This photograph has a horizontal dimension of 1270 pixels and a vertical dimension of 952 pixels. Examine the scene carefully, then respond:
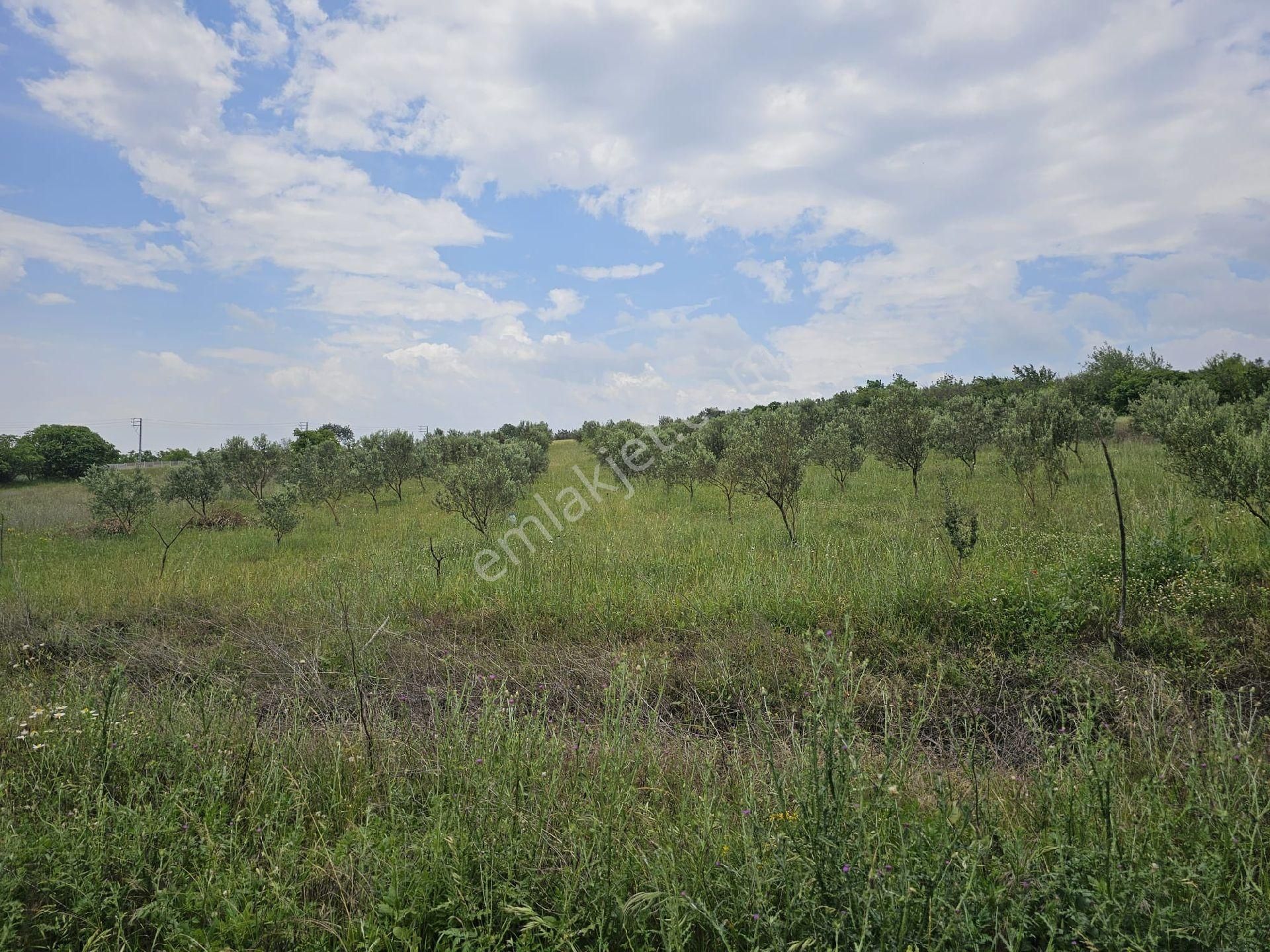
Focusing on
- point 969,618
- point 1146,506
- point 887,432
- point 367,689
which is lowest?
point 367,689

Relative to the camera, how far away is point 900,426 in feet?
54.6

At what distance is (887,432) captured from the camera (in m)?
16.8

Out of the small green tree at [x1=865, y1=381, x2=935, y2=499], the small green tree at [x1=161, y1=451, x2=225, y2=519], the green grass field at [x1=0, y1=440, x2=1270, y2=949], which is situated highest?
the small green tree at [x1=865, y1=381, x2=935, y2=499]

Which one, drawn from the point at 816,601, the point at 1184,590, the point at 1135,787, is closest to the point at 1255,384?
the point at 1184,590

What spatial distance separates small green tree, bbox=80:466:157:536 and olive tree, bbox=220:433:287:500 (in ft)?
15.3

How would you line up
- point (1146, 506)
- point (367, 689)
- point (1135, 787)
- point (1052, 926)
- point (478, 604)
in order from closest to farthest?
point (1052, 926), point (1135, 787), point (367, 689), point (478, 604), point (1146, 506)

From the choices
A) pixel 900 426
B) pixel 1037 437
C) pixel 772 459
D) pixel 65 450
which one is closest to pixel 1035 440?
pixel 1037 437

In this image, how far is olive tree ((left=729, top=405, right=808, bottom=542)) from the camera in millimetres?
12266

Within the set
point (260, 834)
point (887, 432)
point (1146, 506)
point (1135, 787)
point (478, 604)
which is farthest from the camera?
point (887, 432)

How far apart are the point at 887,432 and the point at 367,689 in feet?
48.9

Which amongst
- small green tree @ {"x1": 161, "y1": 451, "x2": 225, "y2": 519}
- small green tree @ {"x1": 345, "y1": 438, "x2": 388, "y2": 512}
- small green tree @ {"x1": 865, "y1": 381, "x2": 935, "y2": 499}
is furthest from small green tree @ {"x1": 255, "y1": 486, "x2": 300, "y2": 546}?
small green tree @ {"x1": 865, "y1": 381, "x2": 935, "y2": 499}

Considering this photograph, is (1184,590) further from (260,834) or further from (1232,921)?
(260,834)

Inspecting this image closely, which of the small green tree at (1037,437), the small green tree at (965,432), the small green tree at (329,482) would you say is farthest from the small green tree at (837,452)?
the small green tree at (329,482)

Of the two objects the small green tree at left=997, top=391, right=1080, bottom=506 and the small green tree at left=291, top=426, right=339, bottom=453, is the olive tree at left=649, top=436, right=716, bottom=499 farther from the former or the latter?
the small green tree at left=291, top=426, right=339, bottom=453
